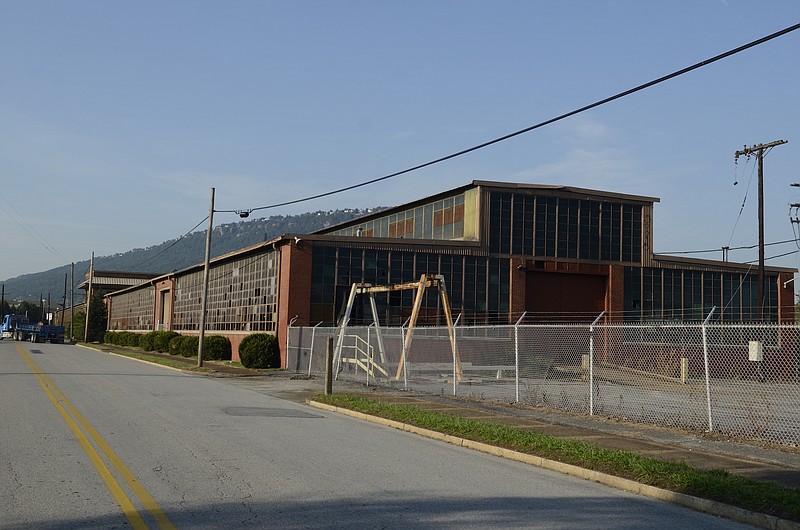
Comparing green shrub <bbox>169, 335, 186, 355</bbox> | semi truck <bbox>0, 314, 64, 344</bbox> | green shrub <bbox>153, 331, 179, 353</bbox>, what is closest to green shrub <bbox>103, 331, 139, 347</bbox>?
semi truck <bbox>0, 314, 64, 344</bbox>

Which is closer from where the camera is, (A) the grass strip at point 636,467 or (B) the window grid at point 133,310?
(A) the grass strip at point 636,467

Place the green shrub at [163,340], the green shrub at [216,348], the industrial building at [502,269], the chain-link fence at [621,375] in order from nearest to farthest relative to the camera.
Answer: the chain-link fence at [621,375]
the industrial building at [502,269]
the green shrub at [216,348]
the green shrub at [163,340]

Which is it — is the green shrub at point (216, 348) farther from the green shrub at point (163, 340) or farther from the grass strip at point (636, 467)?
the grass strip at point (636, 467)

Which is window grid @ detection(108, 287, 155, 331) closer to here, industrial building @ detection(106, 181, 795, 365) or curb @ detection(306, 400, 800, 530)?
industrial building @ detection(106, 181, 795, 365)

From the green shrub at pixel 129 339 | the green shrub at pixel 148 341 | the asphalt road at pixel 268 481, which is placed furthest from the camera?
the green shrub at pixel 129 339

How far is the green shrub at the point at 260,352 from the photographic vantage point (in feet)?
123

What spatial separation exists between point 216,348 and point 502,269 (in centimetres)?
1588

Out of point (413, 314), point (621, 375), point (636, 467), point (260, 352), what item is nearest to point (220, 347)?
point (260, 352)

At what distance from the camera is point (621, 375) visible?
22.4 metres

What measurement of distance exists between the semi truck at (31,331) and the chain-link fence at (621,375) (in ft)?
172

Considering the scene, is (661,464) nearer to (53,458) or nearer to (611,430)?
(611,430)

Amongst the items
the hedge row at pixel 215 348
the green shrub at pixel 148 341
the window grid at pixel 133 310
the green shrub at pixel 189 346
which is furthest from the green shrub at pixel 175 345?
the window grid at pixel 133 310

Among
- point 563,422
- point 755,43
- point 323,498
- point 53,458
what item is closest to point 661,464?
point 323,498

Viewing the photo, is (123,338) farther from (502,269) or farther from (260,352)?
(502,269)
